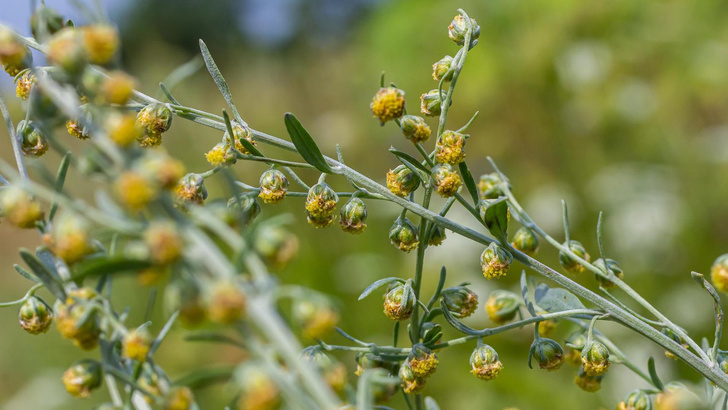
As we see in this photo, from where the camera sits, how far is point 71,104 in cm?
44

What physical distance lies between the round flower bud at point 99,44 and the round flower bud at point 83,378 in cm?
22

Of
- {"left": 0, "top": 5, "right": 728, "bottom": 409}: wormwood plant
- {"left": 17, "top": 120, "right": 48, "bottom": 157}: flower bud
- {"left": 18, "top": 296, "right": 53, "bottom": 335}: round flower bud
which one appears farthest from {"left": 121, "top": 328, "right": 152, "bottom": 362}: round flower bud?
{"left": 17, "top": 120, "right": 48, "bottom": 157}: flower bud

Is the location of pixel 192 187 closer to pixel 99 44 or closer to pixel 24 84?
pixel 24 84

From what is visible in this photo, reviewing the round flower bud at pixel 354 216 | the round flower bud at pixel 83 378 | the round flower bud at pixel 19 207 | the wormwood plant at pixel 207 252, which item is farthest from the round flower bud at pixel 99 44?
the round flower bud at pixel 354 216

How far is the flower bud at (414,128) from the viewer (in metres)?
0.75

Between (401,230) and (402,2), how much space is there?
639 centimetres

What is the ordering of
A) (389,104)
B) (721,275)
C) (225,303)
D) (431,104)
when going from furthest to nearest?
(431,104) → (389,104) → (721,275) → (225,303)

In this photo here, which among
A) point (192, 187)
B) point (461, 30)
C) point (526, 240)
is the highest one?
point (461, 30)

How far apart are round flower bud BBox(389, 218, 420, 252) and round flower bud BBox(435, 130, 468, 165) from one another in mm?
100

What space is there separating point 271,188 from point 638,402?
1.67 feet

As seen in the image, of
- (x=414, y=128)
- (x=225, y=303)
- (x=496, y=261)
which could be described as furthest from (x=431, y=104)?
(x=225, y=303)

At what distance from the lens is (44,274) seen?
52 cm

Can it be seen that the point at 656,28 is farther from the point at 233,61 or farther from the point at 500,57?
the point at 233,61

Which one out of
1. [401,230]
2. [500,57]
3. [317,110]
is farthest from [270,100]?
[401,230]
